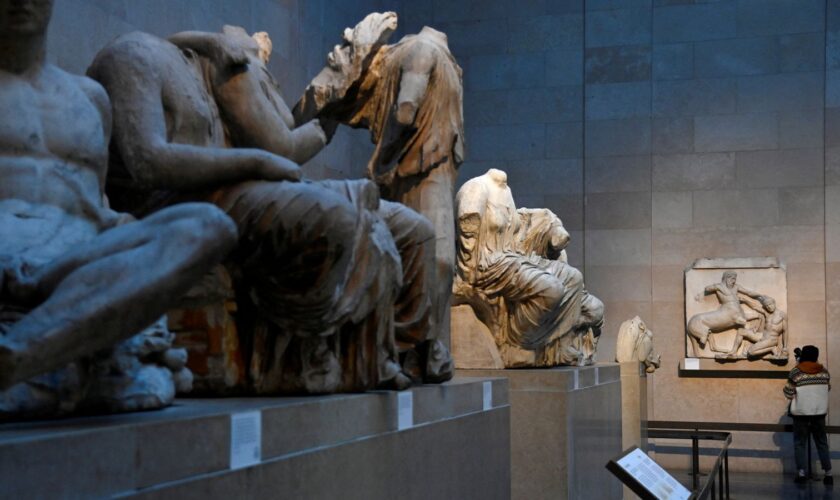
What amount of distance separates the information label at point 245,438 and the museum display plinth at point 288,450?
2cm

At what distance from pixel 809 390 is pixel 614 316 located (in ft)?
10.5

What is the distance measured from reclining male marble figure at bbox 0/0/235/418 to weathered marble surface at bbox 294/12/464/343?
271 cm

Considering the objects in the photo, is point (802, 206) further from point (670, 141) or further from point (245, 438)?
point (245, 438)

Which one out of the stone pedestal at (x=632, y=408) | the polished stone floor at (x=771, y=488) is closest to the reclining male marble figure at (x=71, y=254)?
the stone pedestal at (x=632, y=408)

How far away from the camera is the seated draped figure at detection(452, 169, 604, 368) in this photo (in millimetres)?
8539

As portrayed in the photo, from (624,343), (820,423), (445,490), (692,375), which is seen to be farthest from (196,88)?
(692,375)

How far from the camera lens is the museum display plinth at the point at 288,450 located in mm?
2234

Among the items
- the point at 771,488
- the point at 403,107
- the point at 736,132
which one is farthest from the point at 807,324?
the point at 403,107

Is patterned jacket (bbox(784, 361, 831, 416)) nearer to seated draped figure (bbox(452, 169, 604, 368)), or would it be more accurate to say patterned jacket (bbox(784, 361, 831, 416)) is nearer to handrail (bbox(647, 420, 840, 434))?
handrail (bbox(647, 420, 840, 434))

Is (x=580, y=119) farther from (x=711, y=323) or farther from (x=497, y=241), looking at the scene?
(x=497, y=241)

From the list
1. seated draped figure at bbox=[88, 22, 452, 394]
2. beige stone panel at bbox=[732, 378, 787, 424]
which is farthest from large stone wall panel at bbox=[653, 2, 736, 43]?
seated draped figure at bbox=[88, 22, 452, 394]

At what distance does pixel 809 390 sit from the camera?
1416 cm

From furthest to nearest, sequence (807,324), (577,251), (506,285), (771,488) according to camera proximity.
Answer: (577,251), (807,324), (771,488), (506,285)

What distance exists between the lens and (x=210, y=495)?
2.78 m
